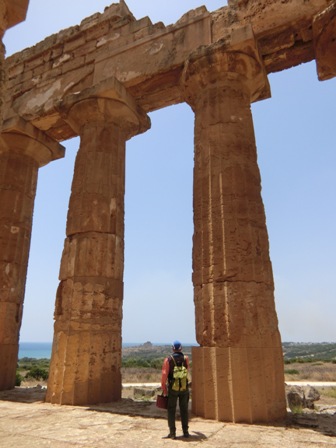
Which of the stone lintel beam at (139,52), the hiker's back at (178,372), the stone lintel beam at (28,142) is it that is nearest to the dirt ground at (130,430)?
the hiker's back at (178,372)

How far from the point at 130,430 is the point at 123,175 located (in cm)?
628

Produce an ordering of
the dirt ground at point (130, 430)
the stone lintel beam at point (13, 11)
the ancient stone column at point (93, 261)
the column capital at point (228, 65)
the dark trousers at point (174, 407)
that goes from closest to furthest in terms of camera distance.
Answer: the stone lintel beam at point (13, 11)
the dirt ground at point (130, 430)
the dark trousers at point (174, 407)
the ancient stone column at point (93, 261)
the column capital at point (228, 65)

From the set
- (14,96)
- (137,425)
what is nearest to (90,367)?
(137,425)

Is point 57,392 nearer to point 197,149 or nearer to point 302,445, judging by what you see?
point 302,445

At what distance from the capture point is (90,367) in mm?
7887

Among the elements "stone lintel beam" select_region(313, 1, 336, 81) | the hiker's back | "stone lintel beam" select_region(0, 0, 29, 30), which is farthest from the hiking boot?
"stone lintel beam" select_region(313, 1, 336, 81)

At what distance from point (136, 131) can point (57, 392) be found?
700cm

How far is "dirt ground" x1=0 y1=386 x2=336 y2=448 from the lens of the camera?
4.75 m

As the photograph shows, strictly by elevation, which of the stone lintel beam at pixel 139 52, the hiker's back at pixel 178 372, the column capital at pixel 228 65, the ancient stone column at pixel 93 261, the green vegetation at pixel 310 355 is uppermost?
the stone lintel beam at pixel 139 52

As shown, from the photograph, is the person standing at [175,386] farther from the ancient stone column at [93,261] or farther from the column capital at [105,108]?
the column capital at [105,108]

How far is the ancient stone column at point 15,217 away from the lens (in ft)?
33.8

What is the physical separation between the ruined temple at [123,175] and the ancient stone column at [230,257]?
24mm

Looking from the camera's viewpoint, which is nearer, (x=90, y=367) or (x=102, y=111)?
(x=90, y=367)

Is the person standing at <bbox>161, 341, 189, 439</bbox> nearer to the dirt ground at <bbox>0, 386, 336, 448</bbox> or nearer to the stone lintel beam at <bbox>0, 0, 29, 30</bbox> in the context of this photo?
the dirt ground at <bbox>0, 386, 336, 448</bbox>
